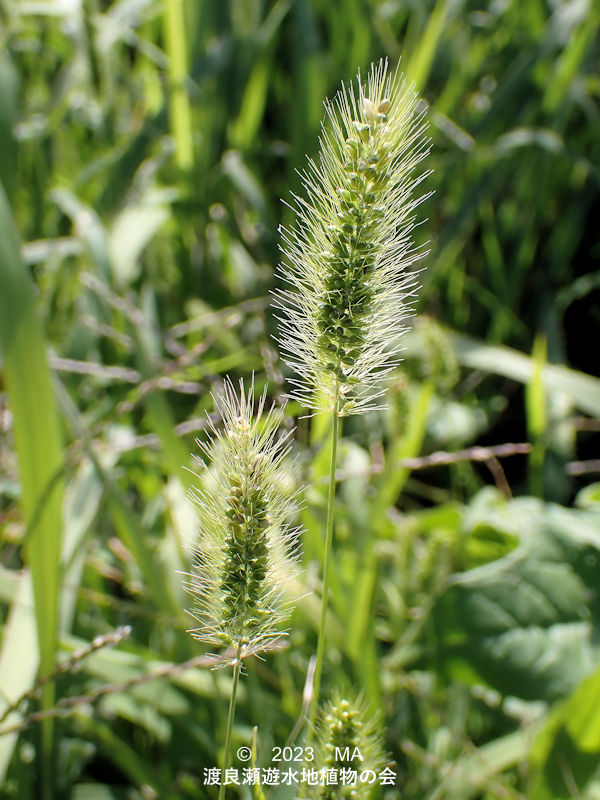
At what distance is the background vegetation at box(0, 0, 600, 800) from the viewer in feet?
3.74

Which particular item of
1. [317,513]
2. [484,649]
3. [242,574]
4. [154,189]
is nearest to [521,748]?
[484,649]

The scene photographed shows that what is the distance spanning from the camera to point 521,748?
1180 mm

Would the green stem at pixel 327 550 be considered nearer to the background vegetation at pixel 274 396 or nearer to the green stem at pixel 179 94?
the background vegetation at pixel 274 396

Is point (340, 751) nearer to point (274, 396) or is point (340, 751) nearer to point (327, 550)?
point (327, 550)

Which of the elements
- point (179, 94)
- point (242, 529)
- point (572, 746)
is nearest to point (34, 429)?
point (242, 529)

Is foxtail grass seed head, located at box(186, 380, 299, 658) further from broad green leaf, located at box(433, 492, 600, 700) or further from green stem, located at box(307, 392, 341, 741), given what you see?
broad green leaf, located at box(433, 492, 600, 700)

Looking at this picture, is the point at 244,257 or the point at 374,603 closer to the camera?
the point at 374,603

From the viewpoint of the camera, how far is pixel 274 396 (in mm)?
1402

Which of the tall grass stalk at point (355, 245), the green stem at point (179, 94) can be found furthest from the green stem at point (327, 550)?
the green stem at point (179, 94)

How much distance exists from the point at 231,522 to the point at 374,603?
80 cm

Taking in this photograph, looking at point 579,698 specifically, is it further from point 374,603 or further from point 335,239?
point 335,239

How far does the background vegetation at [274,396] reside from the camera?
44.8 inches

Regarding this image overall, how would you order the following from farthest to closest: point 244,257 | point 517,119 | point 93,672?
point 517,119, point 244,257, point 93,672

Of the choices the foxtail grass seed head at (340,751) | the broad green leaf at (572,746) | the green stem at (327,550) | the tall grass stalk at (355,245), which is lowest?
the broad green leaf at (572,746)
